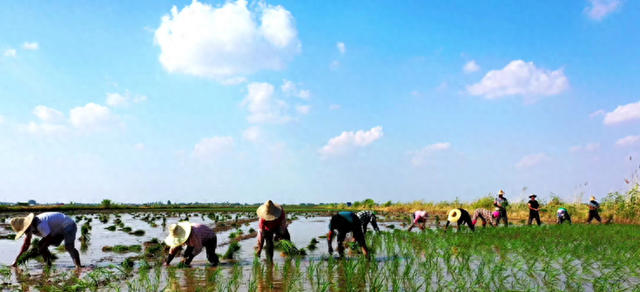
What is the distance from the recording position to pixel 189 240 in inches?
290

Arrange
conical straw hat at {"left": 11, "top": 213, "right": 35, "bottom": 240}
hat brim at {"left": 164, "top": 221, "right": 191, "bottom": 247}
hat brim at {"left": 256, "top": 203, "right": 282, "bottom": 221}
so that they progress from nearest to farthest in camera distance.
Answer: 1. hat brim at {"left": 164, "top": 221, "right": 191, "bottom": 247}
2. conical straw hat at {"left": 11, "top": 213, "right": 35, "bottom": 240}
3. hat brim at {"left": 256, "top": 203, "right": 282, "bottom": 221}

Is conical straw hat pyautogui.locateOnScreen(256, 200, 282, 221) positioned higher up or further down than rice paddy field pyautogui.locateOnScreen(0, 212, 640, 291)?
higher up

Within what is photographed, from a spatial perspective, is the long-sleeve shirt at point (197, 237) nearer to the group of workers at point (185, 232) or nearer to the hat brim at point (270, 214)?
the group of workers at point (185, 232)

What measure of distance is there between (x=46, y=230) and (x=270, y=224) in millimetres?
4091

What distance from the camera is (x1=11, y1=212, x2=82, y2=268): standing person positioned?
745 centimetres

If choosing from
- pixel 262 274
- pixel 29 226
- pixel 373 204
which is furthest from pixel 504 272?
pixel 373 204

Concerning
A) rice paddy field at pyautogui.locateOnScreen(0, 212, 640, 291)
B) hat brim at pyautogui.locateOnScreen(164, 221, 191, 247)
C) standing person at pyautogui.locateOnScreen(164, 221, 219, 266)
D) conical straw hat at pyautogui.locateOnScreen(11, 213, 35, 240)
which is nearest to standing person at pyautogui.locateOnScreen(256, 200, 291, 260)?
rice paddy field at pyautogui.locateOnScreen(0, 212, 640, 291)

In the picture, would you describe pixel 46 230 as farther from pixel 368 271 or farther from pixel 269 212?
pixel 368 271

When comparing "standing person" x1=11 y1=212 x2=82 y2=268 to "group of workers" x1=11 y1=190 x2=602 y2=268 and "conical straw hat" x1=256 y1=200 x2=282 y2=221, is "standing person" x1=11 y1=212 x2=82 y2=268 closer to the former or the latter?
"group of workers" x1=11 y1=190 x2=602 y2=268

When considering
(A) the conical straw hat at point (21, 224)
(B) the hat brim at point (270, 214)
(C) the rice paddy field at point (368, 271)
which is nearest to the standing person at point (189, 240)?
(C) the rice paddy field at point (368, 271)

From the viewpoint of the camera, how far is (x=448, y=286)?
5844 millimetres

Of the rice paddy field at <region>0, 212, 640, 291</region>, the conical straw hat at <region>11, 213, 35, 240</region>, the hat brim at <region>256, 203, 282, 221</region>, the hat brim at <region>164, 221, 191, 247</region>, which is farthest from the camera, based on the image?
the hat brim at <region>256, 203, 282, 221</region>

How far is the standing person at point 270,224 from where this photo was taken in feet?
25.6

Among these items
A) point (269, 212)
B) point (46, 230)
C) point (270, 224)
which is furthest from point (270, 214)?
point (46, 230)
